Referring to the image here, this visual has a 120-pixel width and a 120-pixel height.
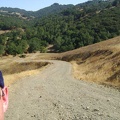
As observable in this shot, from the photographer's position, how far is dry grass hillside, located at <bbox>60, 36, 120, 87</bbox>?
109 ft

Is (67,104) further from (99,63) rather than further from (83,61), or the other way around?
(83,61)

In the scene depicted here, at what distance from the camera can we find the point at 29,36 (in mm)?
168375

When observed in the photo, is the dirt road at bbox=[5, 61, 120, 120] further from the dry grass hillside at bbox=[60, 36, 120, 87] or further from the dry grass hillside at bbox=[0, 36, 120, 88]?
the dry grass hillside at bbox=[0, 36, 120, 88]

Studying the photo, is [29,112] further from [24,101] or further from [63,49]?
[63,49]

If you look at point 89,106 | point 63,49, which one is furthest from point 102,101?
point 63,49

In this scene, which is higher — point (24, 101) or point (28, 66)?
point (24, 101)

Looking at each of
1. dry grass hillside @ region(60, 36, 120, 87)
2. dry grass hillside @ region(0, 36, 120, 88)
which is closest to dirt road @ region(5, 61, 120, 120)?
dry grass hillside @ region(60, 36, 120, 87)

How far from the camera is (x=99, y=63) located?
1966 inches

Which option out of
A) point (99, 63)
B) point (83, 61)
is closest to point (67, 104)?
point (99, 63)

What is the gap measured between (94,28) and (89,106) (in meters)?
125

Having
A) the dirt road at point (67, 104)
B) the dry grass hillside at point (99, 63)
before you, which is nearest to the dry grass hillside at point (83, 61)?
the dry grass hillside at point (99, 63)

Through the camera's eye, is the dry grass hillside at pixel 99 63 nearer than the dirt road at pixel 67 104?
No

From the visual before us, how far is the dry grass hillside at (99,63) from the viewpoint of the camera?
1310 inches

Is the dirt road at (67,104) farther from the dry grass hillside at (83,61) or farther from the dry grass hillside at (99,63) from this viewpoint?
the dry grass hillside at (83,61)
